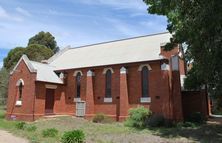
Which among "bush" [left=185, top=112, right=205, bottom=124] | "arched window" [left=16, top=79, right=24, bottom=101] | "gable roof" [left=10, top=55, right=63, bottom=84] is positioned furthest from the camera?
"arched window" [left=16, top=79, right=24, bottom=101]

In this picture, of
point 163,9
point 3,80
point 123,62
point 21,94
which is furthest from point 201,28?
point 3,80

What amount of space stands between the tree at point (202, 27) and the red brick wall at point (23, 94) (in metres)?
16.7

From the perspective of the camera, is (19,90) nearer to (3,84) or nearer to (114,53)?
(114,53)

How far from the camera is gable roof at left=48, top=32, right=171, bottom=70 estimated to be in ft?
95.4

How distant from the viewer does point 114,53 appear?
107ft

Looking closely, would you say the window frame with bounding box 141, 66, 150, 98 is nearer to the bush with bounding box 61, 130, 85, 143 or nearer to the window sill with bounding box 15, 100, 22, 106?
the bush with bounding box 61, 130, 85, 143

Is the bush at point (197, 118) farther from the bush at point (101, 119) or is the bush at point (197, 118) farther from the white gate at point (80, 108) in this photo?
the white gate at point (80, 108)

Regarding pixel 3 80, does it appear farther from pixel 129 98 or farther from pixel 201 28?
pixel 201 28

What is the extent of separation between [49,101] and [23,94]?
326 centimetres

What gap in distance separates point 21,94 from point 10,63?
3642 cm

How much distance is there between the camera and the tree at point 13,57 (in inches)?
2500

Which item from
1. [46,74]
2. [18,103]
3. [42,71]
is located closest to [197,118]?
[46,74]

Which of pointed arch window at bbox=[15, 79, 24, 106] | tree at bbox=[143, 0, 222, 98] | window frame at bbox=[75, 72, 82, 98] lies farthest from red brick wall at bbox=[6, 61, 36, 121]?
tree at bbox=[143, 0, 222, 98]

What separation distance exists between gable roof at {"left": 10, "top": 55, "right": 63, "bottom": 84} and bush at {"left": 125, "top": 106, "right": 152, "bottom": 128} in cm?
1183
